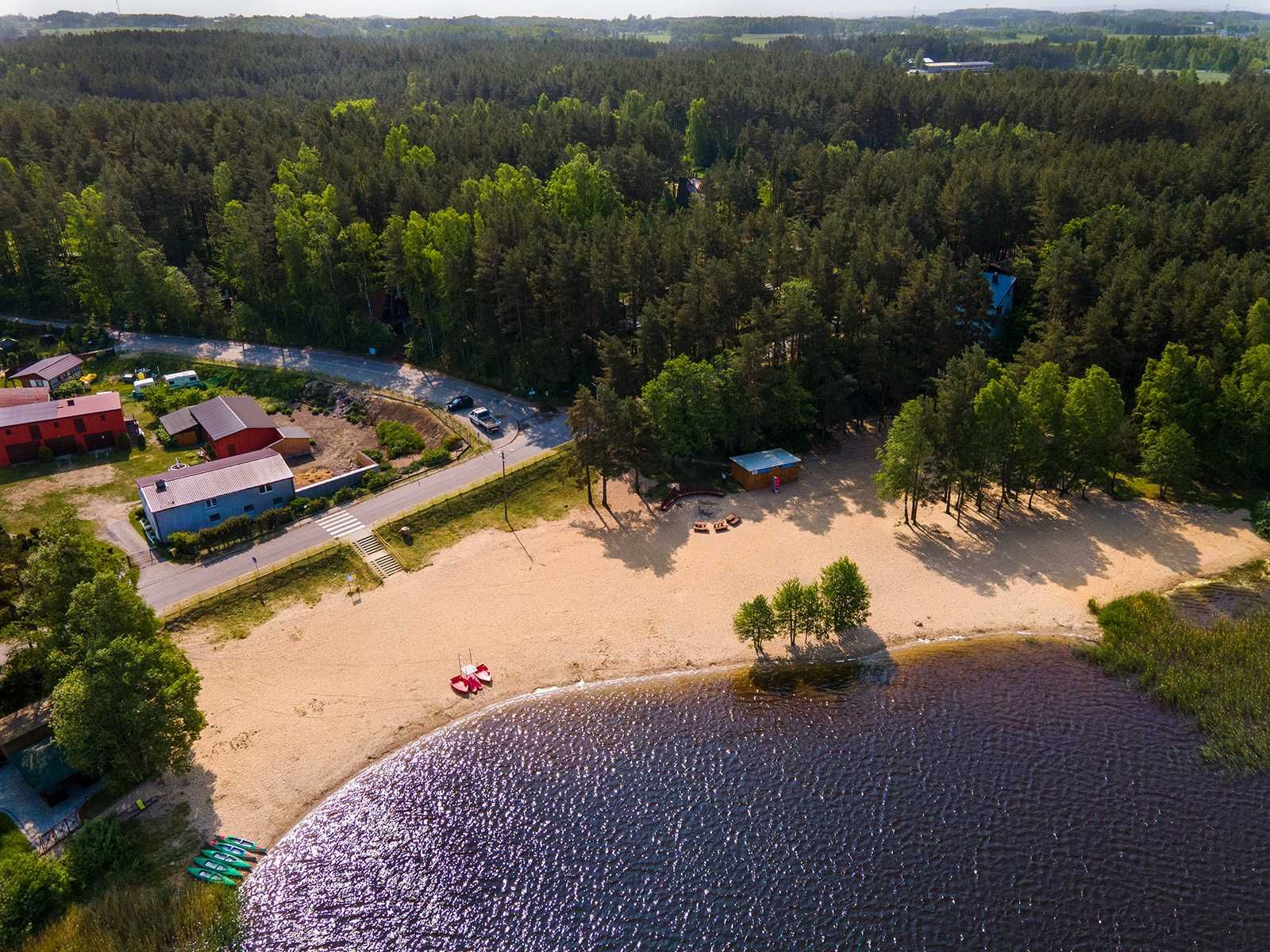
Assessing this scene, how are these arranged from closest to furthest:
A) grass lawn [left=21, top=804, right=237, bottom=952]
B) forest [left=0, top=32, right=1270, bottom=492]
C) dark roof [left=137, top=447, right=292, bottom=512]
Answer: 1. grass lawn [left=21, top=804, right=237, bottom=952]
2. dark roof [left=137, top=447, right=292, bottom=512]
3. forest [left=0, top=32, right=1270, bottom=492]

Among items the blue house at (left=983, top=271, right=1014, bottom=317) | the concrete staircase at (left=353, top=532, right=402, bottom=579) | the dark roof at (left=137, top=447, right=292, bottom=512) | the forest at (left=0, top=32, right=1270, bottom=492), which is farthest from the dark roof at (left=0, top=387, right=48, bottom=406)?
the blue house at (left=983, top=271, right=1014, bottom=317)

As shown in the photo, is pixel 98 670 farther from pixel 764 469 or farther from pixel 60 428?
pixel 764 469

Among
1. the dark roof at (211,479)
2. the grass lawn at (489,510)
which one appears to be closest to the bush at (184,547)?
the dark roof at (211,479)

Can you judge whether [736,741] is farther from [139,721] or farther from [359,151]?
[359,151]

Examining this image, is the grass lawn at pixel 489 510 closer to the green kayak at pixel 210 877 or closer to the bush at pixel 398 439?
the bush at pixel 398 439

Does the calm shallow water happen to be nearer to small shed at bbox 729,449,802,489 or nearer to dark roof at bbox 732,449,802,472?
small shed at bbox 729,449,802,489

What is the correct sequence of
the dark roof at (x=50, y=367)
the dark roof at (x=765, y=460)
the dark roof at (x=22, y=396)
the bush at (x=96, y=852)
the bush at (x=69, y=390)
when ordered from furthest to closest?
the dark roof at (x=50, y=367) → the bush at (x=69, y=390) → the dark roof at (x=22, y=396) → the dark roof at (x=765, y=460) → the bush at (x=96, y=852)

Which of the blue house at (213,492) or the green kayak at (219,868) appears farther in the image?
the blue house at (213,492)
